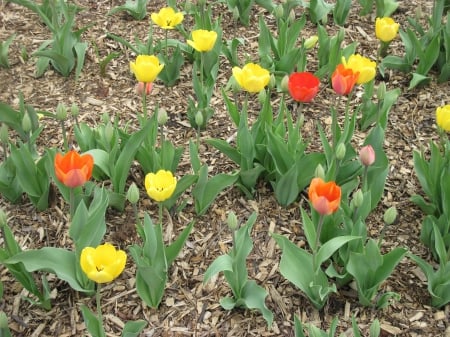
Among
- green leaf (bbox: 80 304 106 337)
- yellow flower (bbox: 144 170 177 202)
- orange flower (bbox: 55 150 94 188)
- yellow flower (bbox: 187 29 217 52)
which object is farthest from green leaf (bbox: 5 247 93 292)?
yellow flower (bbox: 187 29 217 52)

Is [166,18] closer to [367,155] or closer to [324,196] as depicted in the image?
[367,155]

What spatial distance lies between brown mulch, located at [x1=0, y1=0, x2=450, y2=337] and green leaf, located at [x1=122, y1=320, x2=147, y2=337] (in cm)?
14

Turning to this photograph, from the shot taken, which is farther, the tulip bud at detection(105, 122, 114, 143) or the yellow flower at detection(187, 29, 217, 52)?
the yellow flower at detection(187, 29, 217, 52)

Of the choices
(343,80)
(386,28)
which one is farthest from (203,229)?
(386,28)

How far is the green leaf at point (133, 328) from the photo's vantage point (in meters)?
2.03

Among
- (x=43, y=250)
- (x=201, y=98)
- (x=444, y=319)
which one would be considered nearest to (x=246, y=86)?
(x=201, y=98)

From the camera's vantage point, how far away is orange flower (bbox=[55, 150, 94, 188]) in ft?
6.44

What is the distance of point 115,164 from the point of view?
2.52 meters

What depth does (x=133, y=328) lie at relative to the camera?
2.05 m

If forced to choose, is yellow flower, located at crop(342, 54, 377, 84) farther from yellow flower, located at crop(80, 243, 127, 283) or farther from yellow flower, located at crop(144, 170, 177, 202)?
yellow flower, located at crop(80, 243, 127, 283)

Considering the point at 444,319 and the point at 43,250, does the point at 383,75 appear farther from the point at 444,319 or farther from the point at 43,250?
the point at 43,250

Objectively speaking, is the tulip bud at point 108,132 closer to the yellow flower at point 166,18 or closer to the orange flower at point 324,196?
the yellow flower at point 166,18

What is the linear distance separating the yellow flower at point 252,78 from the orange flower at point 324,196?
645mm

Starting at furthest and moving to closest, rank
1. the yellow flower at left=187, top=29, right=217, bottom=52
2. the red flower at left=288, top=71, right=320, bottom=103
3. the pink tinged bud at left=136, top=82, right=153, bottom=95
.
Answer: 1. the yellow flower at left=187, top=29, right=217, bottom=52
2. the pink tinged bud at left=136, top=82, right=153, bottom=95
3. the red flower at left=288, top=71, right=320, bottom=103
